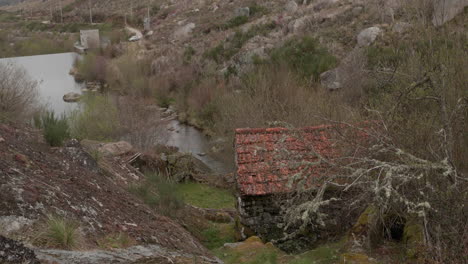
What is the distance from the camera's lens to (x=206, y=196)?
2091cm

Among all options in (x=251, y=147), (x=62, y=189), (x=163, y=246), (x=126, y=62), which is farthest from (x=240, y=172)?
(x=126, y=62)

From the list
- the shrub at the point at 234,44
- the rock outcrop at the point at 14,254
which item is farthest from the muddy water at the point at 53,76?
the rock outcrop at the point at 14,254

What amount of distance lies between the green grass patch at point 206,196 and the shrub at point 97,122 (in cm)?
654

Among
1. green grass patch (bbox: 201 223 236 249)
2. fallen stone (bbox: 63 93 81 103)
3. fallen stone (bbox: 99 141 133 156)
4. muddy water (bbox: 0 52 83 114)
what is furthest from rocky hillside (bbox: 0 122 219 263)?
fallen stone (bbox: 63 93 81 103)

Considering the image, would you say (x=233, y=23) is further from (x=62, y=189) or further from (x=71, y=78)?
(x=62, y=189)

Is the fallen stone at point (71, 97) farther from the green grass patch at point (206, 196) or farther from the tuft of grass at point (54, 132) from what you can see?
the tuft of grass at point (54, 132)

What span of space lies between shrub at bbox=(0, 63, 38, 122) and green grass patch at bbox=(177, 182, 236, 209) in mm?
8228

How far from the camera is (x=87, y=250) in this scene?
591 cm

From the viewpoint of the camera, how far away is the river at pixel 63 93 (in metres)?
28.5

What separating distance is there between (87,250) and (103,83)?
139 feet

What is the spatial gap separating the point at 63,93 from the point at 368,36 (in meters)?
28.0

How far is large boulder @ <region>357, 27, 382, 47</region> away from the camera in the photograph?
1113 inches

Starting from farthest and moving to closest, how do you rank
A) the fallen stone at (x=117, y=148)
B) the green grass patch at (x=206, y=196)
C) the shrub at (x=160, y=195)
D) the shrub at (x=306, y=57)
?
the shrub at (x=306, y=57) < the fallen stone at (x=117, y=148) < the green grass patch at (x=206, y=196) < the shrub at (x=160, y=195)

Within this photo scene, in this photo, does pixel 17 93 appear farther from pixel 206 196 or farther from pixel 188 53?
pixel 188 53
